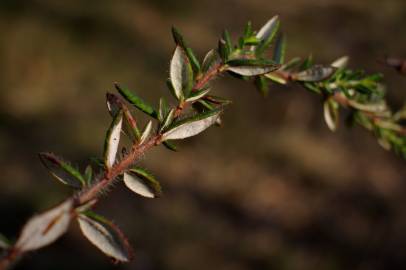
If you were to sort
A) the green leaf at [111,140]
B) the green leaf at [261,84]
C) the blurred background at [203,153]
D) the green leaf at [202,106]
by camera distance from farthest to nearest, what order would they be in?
1. the blurred background at [203,153]
2. the green leaf at [261,84]
3. the green leaf at [202,106]
4. the green leaf at [111,140]

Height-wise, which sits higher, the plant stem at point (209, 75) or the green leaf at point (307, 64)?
the plant stem at point (209, 75)

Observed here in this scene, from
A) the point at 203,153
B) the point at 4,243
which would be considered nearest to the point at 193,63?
the point at 4,243

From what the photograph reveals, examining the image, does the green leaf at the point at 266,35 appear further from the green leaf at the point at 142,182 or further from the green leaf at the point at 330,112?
the green leaf at the point at 142,182

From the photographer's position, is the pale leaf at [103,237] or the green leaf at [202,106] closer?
the pale leaf at [103,237]

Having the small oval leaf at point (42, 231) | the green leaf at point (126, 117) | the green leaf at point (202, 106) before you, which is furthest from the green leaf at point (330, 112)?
the small oval leaf at point (42, 231)

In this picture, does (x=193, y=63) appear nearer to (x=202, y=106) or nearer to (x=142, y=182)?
(x=202, y=106)

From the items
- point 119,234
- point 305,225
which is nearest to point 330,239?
point 305,225
